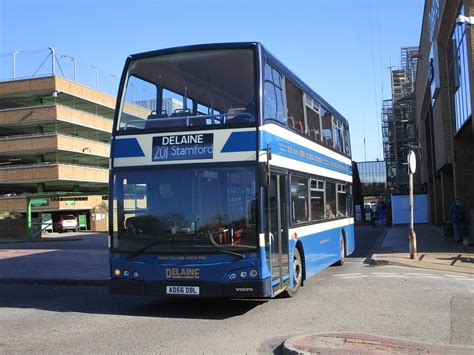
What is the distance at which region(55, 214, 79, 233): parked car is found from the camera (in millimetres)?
51850

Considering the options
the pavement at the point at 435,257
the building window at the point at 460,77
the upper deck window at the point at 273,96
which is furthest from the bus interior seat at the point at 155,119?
the building window at the point at 460,77

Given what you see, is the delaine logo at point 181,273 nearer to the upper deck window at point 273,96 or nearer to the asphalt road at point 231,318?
the asphalt road at point 231,318

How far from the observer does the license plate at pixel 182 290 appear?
27.9ft

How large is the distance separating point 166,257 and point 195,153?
5.66 ft

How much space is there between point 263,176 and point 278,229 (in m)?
1.32

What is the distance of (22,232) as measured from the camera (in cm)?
3781

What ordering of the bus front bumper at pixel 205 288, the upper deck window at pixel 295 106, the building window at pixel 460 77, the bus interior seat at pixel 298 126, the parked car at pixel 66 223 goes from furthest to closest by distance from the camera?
the parked car at pixel 66 223 < the building window at pixel 460 77 < the bus interior seat at pixel 298 126 < the upper deck window at pixel 295 106 < the bus front bumper at pixel 205 288

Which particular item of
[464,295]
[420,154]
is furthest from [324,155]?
[420,154]

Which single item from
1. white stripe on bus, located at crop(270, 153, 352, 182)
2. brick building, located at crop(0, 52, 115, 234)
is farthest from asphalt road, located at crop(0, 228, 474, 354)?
brick building, located at crop(0, 52, 115, 234)

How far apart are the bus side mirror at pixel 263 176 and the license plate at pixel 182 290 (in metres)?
1.94

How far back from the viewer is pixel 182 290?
8578 mm

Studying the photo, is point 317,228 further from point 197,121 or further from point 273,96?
point 197,121

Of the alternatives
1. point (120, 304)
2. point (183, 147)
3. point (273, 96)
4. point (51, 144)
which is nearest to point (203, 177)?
point (183, 147)

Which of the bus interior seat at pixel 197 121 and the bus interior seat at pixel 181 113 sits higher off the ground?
the bus interior seat at pixel 181 113
